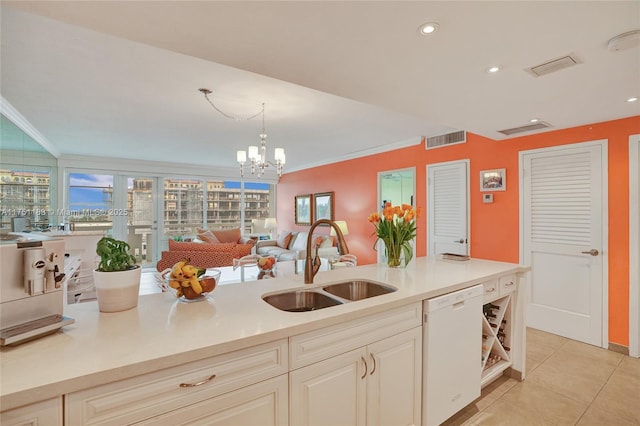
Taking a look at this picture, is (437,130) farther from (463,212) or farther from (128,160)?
(128,160)

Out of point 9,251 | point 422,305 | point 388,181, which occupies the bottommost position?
point 422,305

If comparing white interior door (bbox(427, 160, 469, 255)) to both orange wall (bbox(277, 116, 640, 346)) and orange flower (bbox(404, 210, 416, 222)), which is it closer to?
orange wall (bbox(277, 116, 640, 346))

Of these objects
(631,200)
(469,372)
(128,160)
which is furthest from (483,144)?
(128,160)

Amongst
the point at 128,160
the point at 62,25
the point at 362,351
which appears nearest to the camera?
the point at 362,351

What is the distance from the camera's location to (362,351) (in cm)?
135

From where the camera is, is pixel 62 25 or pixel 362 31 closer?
pixel 362 31

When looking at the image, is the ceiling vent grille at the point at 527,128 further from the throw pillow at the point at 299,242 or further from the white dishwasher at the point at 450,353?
the throw pillow at the point at 299,242

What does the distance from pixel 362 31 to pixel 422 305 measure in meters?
1.46

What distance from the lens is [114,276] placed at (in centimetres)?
120

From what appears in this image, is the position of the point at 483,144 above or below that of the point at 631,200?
above

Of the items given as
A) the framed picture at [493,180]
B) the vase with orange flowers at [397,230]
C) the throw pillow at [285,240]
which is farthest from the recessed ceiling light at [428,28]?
the throw pillow at [285,240]

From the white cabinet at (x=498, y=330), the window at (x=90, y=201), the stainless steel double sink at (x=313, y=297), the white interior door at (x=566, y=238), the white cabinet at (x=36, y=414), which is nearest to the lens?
the white cabinet at (x=36, y=414)

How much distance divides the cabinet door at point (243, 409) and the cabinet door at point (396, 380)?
1.52ft

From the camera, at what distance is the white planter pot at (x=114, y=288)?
3.90ft
